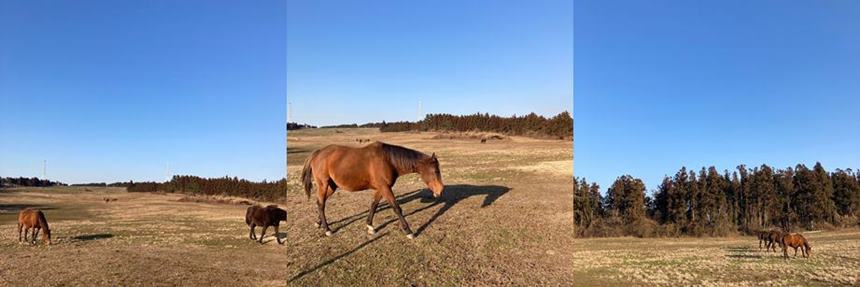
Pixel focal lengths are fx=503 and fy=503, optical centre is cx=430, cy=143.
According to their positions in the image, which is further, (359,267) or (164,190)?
(164,190)

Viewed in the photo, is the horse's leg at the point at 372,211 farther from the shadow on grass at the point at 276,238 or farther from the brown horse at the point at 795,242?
the brown horse at the point at 795,242

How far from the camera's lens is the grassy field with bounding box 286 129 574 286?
13.6 ft

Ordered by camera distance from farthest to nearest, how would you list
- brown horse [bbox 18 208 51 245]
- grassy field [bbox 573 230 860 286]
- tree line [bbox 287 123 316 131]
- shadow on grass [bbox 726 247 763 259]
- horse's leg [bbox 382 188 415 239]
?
shadow on grass [bbox 726 247 763 259] → grassy field [bbox 573 230 860 286] → brown horse [bbox 18 208 51 245] → tree line [bbox 287 123 316 131] → horse's leg [bbox 382 188 415 239]

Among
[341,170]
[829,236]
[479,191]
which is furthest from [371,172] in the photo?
[829,236]

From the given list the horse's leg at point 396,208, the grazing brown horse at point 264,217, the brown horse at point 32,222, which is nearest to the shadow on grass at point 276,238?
the grazing brown horse at point 264,217

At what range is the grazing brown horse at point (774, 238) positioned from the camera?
14.7m

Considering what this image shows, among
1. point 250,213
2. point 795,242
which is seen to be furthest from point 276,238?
point 795,242

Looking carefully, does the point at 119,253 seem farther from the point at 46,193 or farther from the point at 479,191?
the point at 479,191

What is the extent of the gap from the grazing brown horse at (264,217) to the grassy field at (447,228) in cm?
167

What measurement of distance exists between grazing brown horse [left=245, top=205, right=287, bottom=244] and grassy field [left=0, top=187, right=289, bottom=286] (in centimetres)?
15

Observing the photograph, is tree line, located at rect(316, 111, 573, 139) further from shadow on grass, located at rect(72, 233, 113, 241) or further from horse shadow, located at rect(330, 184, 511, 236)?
shadow on grass, located at rect(72, 233, 113, 241)

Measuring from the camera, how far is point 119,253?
21.3ft

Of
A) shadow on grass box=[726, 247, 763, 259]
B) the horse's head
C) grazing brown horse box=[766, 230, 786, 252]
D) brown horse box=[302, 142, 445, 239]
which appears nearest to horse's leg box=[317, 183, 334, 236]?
brown horse box=[302, 142, 445, 239]

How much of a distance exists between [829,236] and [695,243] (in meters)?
6.45
